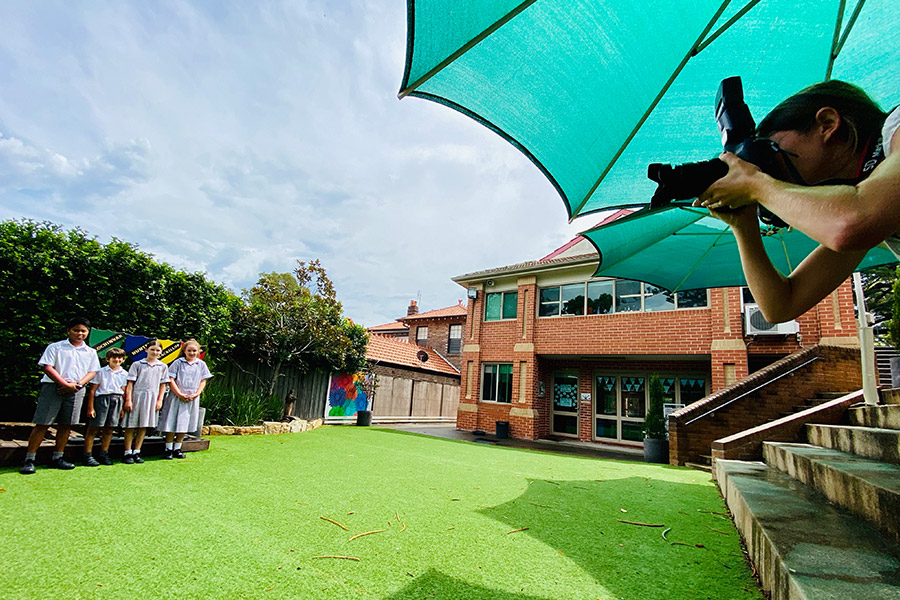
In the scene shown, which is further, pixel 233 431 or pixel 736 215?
pixel 233 431

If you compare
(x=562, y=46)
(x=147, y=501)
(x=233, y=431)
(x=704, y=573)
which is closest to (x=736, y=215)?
(x=562, y=46)

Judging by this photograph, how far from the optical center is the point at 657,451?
8828 millimetres

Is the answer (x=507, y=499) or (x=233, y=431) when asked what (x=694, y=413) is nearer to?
(x=507, y=499)

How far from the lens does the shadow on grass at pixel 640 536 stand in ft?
7.11

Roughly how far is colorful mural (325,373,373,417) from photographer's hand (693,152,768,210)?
1274cm

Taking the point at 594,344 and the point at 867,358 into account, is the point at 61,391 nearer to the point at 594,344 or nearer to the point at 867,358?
the point at 867,358

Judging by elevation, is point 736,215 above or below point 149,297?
below

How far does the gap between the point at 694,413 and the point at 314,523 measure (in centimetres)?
810

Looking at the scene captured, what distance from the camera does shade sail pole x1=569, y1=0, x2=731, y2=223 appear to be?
2.33 meters

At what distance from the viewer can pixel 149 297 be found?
24.5 feet

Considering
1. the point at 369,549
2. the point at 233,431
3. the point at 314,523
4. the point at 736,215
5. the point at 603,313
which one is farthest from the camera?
the point at 603,313

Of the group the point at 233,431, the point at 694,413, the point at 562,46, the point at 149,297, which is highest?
the point at 562,46

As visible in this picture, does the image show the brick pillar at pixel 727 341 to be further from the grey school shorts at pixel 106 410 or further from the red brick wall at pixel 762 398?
the grey school shorts at pixel 106 410

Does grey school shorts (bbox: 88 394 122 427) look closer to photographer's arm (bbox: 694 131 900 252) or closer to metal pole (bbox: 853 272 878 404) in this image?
photographer's arm (bbox: 694 131 900 252)
